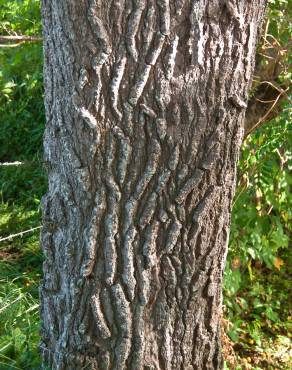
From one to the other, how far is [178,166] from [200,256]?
0.38 m

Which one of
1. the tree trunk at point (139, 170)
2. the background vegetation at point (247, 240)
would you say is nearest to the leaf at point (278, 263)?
the background vegetation at point (247, 240)

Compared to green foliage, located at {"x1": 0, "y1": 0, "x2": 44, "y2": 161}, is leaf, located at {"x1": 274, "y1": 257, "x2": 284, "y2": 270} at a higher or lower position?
lower

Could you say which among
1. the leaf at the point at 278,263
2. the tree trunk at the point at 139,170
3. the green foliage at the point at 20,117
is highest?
the tree trunk at the point at 139,170

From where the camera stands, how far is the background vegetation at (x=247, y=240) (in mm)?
3439

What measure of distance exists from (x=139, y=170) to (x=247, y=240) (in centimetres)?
202

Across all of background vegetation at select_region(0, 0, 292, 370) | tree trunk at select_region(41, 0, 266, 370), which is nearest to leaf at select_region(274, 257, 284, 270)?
background vegetation at select_region(0, 0, 292, 370)

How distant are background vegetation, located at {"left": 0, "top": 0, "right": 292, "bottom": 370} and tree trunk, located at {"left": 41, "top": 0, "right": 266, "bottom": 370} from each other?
0.61 meters

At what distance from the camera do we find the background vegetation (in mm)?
3439

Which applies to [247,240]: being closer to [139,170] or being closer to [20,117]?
[139,170]

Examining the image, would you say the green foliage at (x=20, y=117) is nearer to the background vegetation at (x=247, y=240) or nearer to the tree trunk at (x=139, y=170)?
the background vegetation at (x=247, y=240)

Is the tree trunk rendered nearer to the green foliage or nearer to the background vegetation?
the background vegetation

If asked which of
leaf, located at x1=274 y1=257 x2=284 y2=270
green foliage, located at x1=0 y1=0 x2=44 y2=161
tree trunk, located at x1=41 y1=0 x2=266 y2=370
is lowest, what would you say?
leaf, located at x1=274 y1=257 x2=284 y2=270

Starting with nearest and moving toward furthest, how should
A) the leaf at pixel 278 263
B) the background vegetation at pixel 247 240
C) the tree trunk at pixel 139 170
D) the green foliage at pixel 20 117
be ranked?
the tree trunk at pixel 139 170 → the background vegetation at pixel 247 240 → the leaf at pixel 278 263 → the green foliage at pixel 20 117

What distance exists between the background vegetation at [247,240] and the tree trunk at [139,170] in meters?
0.61
